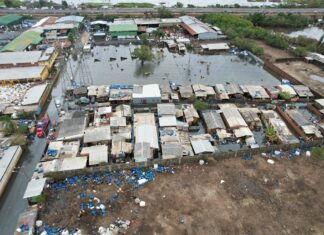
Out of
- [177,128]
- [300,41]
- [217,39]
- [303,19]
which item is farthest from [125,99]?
[303,19]

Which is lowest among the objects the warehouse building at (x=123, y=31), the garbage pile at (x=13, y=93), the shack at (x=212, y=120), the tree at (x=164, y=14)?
the shack at (x=212, y=120)

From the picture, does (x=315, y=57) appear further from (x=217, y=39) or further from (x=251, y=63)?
(x=217, y=39)

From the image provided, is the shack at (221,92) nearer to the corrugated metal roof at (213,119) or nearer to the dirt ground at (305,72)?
the corrugated metal roof at (213,119)

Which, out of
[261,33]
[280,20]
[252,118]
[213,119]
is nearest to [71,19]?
[261,33]

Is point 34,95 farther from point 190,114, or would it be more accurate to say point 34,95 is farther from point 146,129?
point 190,114

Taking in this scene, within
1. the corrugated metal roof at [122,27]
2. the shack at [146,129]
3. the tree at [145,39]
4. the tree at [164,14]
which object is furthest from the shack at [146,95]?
the tree at [164,14]

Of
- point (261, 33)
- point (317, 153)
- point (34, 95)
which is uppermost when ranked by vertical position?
point (261, 33)

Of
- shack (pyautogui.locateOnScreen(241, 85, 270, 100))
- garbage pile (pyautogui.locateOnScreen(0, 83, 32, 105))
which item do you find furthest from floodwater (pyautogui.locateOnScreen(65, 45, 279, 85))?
garbage pile (pyautogui.locateOnScreen(0, 83, 32, 105))
